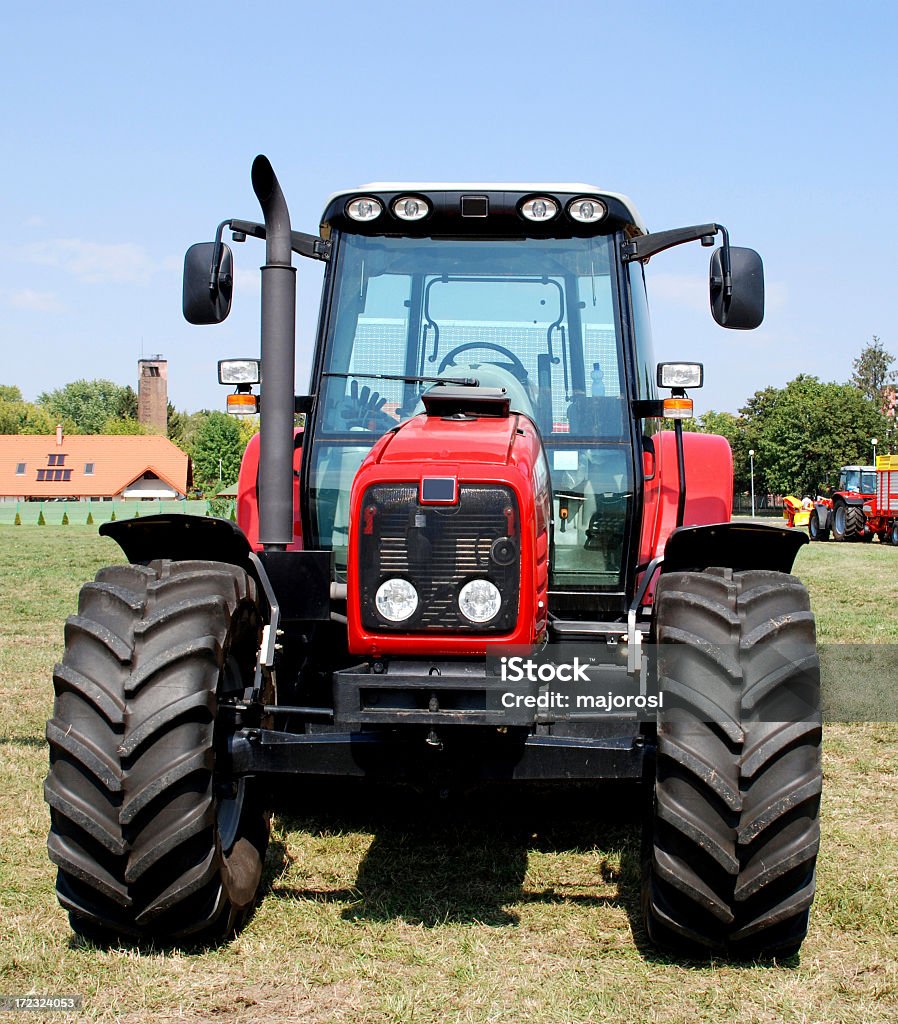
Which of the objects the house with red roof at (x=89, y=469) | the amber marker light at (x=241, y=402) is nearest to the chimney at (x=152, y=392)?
the house with red roof at (x=89, y=469)

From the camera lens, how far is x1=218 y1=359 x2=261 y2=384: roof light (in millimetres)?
5566

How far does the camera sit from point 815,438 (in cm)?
8044

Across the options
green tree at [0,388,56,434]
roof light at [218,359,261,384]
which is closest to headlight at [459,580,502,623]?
roof light at [218,359,261,384]

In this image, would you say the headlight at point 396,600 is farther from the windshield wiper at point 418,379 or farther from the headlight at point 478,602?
the windshield wiper at point 418,379

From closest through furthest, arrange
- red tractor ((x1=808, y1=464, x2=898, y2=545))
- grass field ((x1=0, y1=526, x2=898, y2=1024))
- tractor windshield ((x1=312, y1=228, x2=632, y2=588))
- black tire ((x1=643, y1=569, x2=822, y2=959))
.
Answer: grass field ((x1=0, y1=526, x2=898, y2=1024)), black tire ((x1=643, y1=569, x2=822, y2=959)), tractor windshield ((x1=312, y1=228, x2=632, y2=588)), red tractor ((x1=808, y1=464, x2=898, y2=545))

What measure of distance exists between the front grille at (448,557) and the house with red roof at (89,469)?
9224 cm

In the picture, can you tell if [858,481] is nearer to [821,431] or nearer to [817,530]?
[817,530]

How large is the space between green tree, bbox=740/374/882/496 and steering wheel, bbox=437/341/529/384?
74.6m

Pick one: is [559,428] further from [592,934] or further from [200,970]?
[200,970]

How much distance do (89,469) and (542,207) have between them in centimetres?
9549

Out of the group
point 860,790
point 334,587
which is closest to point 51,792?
point 334,587

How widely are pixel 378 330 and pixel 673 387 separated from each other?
1375 millimetres

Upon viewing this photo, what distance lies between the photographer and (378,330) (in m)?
5.69

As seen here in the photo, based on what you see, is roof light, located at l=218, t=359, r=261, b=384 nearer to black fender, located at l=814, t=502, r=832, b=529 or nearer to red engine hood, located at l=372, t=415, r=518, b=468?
red engine hood, located at l=372, t=415, r=518, b=468
